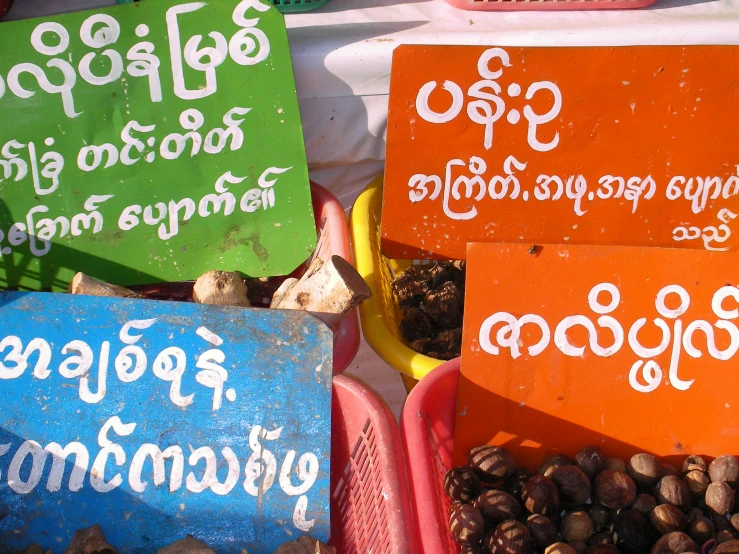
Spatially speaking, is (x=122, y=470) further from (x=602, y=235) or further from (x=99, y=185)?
(x=602, y=235)

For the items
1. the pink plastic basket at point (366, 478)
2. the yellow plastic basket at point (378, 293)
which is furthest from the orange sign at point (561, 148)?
the pink plastic basket at point (366, 478)

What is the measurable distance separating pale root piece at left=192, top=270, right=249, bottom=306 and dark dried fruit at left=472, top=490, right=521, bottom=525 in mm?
612

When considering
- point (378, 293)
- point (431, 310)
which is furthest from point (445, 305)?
point (378, 293)

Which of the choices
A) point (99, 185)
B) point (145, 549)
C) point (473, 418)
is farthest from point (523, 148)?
point (145, 549)

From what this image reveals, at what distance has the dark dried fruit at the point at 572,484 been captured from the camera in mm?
1186

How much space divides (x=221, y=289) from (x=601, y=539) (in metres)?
0.83

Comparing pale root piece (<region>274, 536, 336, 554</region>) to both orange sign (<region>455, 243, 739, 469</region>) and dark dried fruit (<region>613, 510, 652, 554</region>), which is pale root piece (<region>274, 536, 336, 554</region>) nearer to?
orange sign (<region>455, 243, 739, 469</region>)

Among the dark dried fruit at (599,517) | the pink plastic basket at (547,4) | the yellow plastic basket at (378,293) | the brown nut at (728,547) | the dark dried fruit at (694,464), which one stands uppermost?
the pink plastic basket at (547,4)

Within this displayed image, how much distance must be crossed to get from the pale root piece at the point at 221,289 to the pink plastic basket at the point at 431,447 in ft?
1.43

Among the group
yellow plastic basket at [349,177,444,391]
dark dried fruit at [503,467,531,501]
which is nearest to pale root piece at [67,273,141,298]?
yellow plastic basket at [349,177,444,391]

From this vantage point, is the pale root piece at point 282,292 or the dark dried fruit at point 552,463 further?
the pale root piece at point 282,292

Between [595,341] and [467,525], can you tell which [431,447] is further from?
[595,341]

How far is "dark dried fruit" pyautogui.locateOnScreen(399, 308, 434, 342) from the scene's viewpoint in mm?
1538

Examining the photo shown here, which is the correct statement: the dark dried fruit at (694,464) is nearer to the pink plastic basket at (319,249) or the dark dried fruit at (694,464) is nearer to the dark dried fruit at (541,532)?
the dark dried fruit at (541,532)
